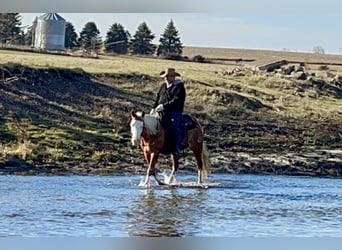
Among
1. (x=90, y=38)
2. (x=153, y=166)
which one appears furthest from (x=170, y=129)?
(x=90, y=38)

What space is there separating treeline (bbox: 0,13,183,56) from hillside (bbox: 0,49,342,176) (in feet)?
0.24

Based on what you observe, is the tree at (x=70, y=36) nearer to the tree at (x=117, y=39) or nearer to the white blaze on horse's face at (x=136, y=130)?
the tree at (x=117, y=39)

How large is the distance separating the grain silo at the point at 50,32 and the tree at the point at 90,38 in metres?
0.13

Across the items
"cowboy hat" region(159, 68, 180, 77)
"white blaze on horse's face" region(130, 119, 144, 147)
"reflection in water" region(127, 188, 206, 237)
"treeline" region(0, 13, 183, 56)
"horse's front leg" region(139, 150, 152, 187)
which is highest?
"treeline" region(0, 13, 183, 56)

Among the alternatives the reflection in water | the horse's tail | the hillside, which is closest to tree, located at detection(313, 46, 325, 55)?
the hillside

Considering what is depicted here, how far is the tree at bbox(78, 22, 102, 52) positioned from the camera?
5.95 metres

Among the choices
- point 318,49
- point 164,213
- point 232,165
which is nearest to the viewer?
point 164,213

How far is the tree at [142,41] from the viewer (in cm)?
593

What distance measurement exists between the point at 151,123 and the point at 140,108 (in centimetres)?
13

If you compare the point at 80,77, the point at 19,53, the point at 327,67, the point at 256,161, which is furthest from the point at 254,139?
the point at 19,53

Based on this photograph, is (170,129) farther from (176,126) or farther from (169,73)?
(169,73)

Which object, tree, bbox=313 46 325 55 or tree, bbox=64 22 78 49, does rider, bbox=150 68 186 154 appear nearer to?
tree, bbox=64 22 78 49

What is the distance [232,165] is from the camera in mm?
6031

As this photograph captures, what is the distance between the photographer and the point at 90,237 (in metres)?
5.64
